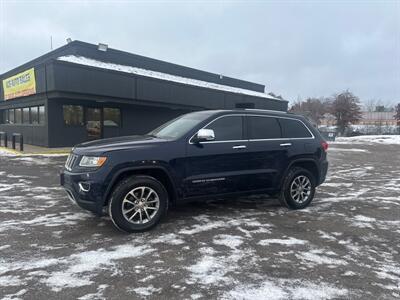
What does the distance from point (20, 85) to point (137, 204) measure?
18.3 meters

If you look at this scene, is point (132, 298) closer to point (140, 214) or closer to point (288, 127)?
point (140, 214)

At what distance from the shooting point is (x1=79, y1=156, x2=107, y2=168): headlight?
470 centimetres

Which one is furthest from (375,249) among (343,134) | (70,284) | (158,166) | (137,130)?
(343,134)

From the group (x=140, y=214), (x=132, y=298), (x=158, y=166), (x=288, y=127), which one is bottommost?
(x=132, y=298)

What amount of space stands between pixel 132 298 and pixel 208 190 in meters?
2.45

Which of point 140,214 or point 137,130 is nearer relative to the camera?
point 140,214

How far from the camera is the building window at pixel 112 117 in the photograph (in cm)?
1959

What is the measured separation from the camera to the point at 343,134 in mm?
51344

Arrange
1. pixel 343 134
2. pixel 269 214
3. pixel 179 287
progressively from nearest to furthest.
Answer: pixel 179 287 → pixel 269 214 → pixel 343 134

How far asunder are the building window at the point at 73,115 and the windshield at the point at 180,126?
1336 cm

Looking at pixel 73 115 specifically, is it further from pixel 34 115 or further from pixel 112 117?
pixel 34 115

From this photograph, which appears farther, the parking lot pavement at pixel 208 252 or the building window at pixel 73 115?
the building window at pixel 73 115

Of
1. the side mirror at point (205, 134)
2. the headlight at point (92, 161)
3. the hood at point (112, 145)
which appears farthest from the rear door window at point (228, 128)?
the headlight at point (92, 161)

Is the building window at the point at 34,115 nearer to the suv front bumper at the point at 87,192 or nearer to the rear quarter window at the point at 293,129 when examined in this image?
the suv front bumper at the point at 87,192
